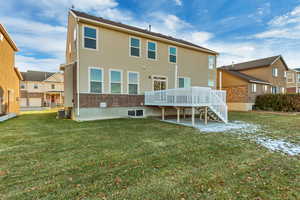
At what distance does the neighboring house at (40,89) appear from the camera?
2852 cm

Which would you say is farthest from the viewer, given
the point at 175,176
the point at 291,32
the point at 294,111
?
the point at 291,32

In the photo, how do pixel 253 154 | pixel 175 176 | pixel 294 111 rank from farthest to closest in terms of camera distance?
pixel 294 111 → pixel 253 154 → pixel 175 176

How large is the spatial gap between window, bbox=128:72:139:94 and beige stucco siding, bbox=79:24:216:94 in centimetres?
33

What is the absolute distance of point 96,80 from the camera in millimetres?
9789

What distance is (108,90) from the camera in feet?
33.2

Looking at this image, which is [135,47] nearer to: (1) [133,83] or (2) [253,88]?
(1) [133,83]

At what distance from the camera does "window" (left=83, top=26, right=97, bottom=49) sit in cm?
934

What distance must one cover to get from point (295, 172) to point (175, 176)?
2.48 meters

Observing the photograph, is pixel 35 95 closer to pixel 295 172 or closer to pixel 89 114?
pixel 89 114

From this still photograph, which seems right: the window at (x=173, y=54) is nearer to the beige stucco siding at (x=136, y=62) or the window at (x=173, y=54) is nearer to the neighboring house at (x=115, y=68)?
the neighboring house at (x=115, y=68)

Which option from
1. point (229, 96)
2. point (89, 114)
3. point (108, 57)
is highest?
point (108, 57)

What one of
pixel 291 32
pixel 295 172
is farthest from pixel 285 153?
pixel 291 32

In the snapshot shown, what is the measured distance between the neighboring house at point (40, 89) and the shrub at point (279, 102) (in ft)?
104

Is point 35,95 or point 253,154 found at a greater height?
point 35,95
